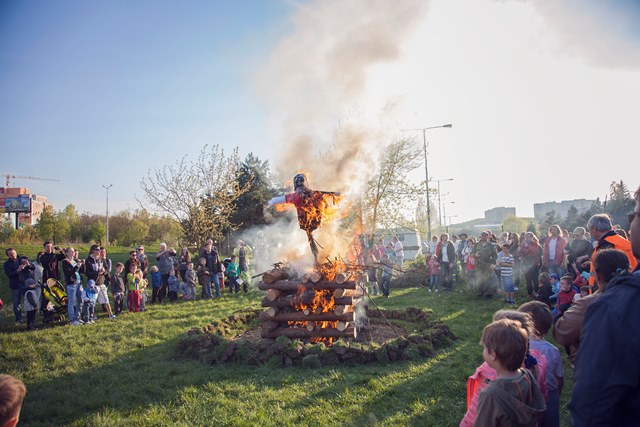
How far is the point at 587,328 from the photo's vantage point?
2172 millimetres

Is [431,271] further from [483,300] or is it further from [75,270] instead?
[75,270]

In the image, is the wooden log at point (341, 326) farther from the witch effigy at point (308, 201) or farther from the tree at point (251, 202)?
the tree at point (251, 202)

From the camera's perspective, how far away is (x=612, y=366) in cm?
202

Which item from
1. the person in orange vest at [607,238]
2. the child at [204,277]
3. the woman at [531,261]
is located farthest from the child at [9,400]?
the child at [204,277]

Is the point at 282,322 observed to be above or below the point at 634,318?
below

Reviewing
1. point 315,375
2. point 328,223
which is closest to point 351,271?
point 328,223

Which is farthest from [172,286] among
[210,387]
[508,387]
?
[508,387]

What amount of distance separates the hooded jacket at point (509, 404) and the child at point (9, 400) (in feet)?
9.30

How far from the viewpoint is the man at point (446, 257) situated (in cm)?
1602

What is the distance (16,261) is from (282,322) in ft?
29.6

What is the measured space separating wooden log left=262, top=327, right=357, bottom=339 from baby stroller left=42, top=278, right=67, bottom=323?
23.4 ft

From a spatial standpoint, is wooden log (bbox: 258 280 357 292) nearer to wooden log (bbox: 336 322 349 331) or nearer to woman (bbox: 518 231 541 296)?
wooden log (bbox: 336 322 349 331)

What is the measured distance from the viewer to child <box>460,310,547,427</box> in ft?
10.5

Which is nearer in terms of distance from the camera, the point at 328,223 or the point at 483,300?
the point at 328,223
